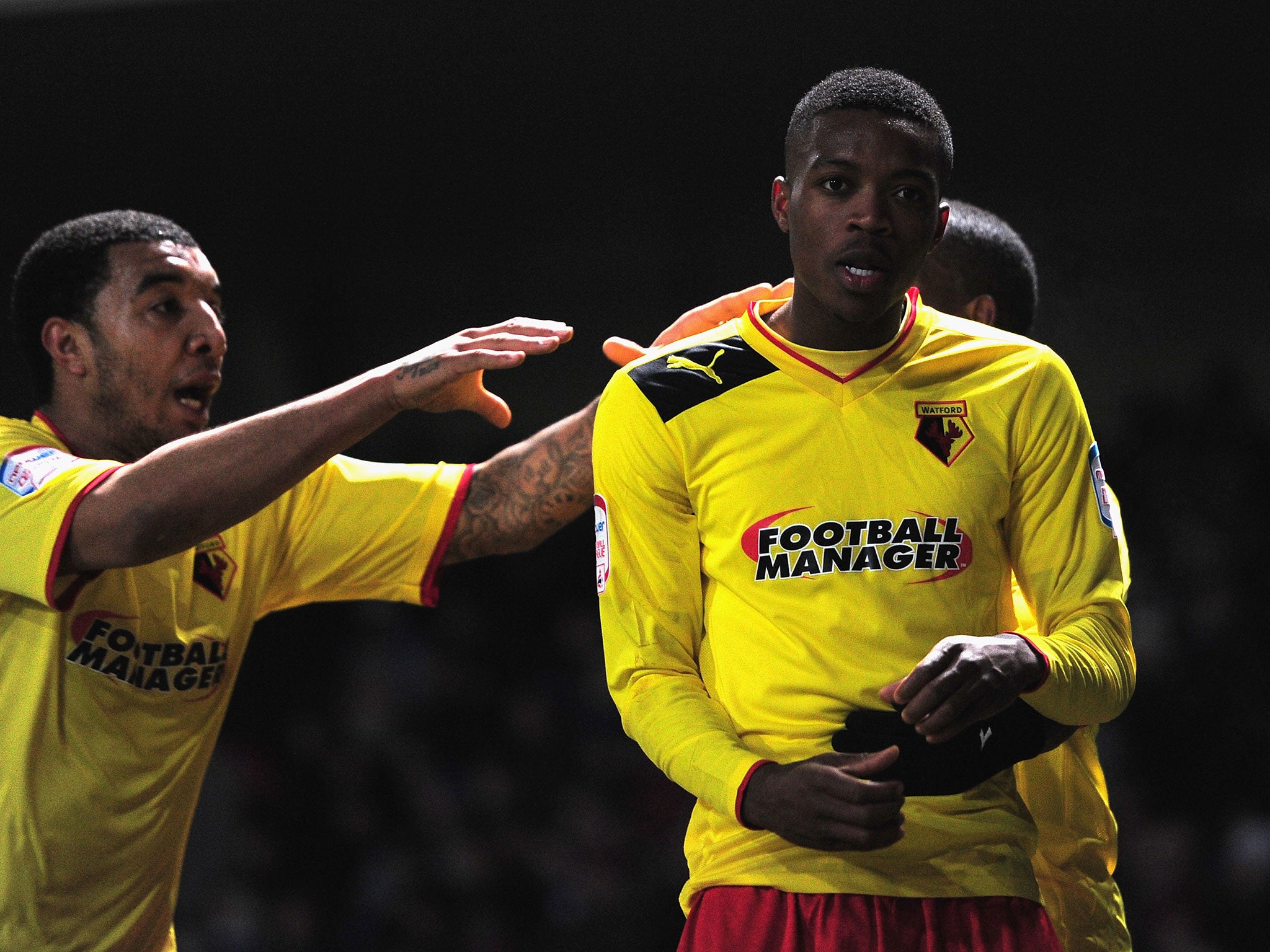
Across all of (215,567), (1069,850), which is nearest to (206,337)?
(215,567)

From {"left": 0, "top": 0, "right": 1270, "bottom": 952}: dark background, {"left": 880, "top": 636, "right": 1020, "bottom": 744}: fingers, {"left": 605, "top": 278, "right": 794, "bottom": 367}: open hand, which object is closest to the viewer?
{"left": 880, "top": 636, "right": 1020, "bottom": 744}: fingers

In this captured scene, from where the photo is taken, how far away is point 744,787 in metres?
1.43

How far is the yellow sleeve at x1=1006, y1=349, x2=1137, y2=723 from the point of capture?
4.88 feet

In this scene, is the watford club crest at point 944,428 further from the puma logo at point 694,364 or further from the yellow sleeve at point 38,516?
the yellow sleeve at point 38,516

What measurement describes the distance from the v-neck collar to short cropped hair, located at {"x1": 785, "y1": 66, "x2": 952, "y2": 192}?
0.58ft

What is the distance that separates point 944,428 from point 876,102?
386mm

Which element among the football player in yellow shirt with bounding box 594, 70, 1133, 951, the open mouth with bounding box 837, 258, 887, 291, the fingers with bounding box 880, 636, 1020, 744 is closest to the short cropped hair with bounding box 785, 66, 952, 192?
the football player in yellow shirt with bounding box 594, 70, 1133, 951

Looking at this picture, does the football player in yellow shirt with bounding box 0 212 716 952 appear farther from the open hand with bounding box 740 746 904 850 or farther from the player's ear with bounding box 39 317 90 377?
the open hand with bounding box 740 746 904 850

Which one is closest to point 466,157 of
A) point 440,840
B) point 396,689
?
point 396,689

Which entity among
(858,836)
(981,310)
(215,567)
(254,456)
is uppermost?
(981,310)

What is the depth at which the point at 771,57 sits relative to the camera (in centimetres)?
493

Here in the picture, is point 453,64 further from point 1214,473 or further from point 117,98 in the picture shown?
point 1214,473

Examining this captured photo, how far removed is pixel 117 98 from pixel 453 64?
4.66 feet

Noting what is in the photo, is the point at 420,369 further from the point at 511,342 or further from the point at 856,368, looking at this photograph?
the point at 856,368
